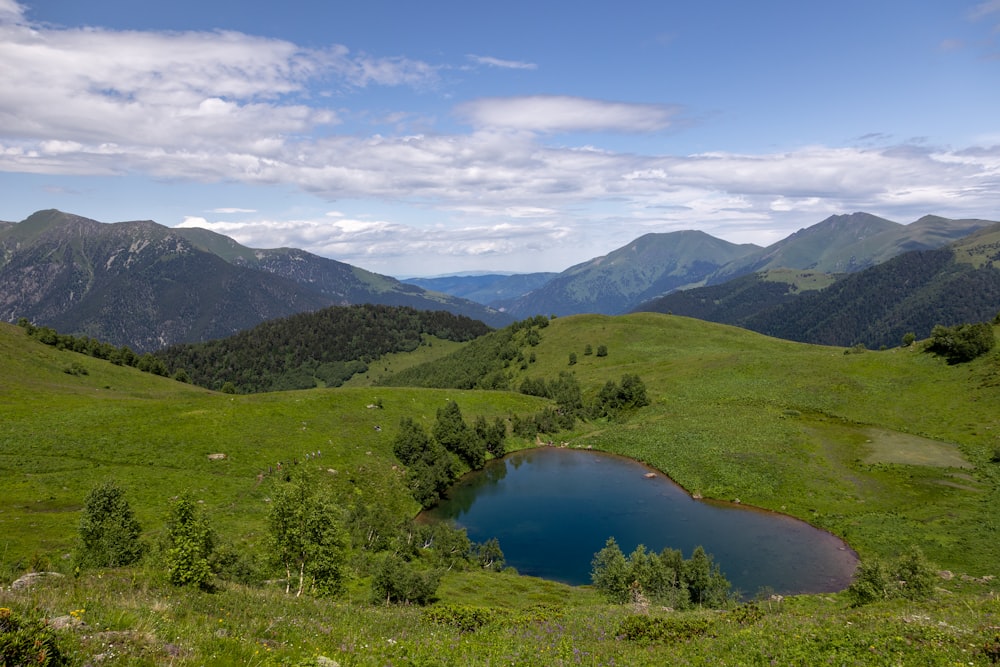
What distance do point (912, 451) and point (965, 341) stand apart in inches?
1465

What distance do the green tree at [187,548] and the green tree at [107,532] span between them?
6.66m

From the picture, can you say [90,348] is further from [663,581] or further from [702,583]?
[702,583]

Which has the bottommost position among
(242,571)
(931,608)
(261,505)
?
(261,505)

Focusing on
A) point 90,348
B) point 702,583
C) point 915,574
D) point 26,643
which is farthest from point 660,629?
point 90,348

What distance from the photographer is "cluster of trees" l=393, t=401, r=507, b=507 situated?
85062 mm

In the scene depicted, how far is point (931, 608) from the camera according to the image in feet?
81.0

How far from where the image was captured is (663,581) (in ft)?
150

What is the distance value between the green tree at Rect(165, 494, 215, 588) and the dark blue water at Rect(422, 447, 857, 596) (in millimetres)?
42730

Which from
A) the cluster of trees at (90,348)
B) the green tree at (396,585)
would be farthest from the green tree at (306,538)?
the cluster of trees at (90,348)

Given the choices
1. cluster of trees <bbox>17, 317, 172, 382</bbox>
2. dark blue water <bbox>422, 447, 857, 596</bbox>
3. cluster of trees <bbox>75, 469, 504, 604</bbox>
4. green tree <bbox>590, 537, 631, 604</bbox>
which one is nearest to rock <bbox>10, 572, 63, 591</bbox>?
cluster of trees <bbox>75, 469, 504, 604</bbox>

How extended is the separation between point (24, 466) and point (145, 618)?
69.0 m

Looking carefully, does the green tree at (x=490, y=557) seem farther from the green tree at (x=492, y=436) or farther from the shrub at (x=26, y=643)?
the shrub at (x=26, y=643)

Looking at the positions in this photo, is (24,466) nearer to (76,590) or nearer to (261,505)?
(261,505)

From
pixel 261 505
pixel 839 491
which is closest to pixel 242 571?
pixel 261 505
